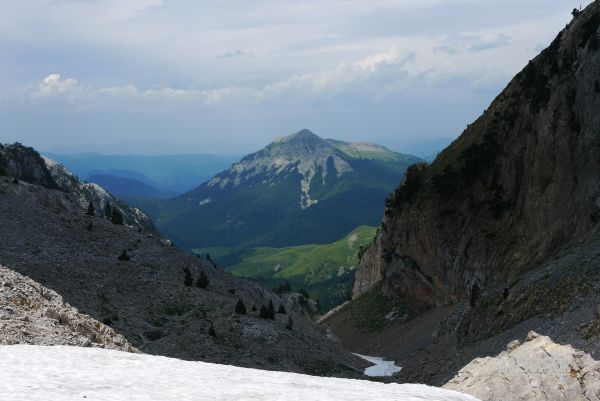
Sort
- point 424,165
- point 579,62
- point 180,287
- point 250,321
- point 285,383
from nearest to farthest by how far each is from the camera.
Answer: point 285,383, point 250,321, point 180,287, point 579,62, point 424,165

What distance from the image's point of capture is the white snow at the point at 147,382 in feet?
64.4

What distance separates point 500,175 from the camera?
7606 cm

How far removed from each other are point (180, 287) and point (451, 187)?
46249mm

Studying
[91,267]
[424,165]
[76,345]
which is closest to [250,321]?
[91,267]

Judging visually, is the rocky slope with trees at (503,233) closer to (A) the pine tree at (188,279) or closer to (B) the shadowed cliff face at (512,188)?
(B) the shadowed cliff face at (512,188)

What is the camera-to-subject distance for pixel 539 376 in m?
26.1

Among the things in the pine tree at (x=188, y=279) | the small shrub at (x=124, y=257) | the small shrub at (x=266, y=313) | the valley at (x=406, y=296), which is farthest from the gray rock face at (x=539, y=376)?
the small shrub at (x=124, y=257)

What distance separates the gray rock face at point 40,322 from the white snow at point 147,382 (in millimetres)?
2952

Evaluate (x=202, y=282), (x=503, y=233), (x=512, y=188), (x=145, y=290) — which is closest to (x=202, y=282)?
(x=202, y=282)

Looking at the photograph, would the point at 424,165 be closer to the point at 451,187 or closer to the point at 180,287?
the point at 451,187

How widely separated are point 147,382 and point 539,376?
17665mm

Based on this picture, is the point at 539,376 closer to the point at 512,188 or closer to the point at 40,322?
the point at 40,322

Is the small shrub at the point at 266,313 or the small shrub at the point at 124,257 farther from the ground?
the small shrub at the point at 124,257

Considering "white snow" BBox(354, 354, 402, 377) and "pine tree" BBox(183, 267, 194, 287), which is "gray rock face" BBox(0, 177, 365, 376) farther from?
"white snow" BBox(354, 354, 402, 377)
